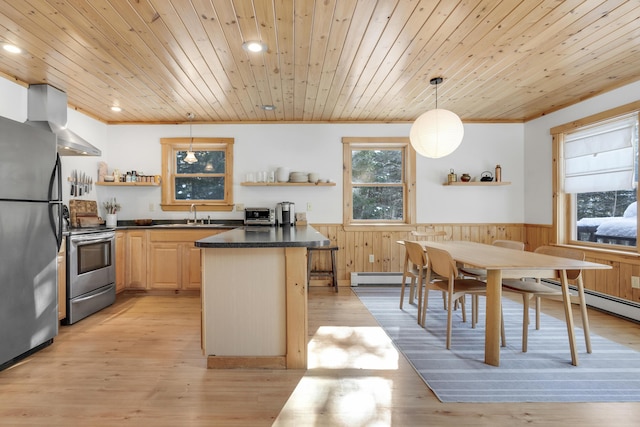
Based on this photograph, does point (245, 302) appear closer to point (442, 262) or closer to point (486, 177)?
point (442, 262)

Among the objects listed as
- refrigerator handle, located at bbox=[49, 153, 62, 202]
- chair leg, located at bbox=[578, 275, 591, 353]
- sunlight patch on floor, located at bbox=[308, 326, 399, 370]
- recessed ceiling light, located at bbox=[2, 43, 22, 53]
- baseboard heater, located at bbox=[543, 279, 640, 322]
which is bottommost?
sunlight patch on floor, located at bbox=[308, 326, 399, 370]

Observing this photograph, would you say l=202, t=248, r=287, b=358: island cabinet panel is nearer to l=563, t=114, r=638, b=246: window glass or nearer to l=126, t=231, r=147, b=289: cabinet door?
l=126, t=231, r=147, b=289: cabinet door

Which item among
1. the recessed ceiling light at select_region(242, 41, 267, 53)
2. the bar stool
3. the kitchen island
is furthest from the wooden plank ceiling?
the bar stool

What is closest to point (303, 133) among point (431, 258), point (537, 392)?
point (431, 258)

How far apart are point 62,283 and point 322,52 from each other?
10.4ft

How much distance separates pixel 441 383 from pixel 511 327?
1.40m

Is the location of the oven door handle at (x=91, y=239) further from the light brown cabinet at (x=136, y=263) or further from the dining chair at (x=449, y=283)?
the dining chair at (x=449, y=283)

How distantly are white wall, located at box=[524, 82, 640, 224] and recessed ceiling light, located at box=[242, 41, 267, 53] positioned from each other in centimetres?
371

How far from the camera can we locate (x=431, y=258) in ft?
9.19

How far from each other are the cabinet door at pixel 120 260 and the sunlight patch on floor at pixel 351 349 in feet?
8.90

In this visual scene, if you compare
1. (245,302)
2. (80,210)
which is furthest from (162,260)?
(245,302)

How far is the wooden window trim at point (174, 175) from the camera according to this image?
15.3 feet

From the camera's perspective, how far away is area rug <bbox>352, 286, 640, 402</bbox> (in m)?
1.90

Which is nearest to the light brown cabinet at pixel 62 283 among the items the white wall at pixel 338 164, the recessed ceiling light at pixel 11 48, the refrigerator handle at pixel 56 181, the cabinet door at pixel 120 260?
the refrigerator handle at pixel 56 181
